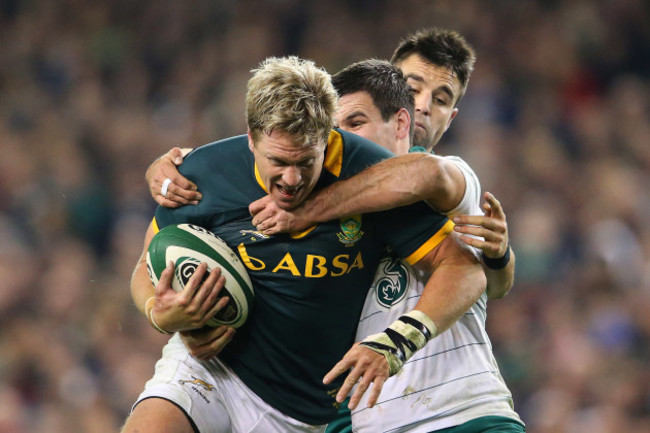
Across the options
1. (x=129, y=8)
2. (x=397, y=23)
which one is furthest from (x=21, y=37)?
(x=397, y=23)

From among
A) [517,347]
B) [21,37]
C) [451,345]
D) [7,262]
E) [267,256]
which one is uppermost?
[21,37]

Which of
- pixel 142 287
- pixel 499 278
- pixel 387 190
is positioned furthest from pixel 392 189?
pixel 142 287

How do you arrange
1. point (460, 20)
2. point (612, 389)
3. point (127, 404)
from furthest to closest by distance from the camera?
1. point (460, 20)
2. point (127, 404)
3. point (612, 389)

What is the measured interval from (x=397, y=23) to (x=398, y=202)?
6.37 metres

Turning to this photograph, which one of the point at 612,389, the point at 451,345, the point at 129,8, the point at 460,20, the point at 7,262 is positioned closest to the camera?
the point at 451,345

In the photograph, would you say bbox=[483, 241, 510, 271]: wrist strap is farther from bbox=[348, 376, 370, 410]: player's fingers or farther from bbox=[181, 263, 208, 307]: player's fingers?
bbox=[181, 263, 208, 307]: player's fingers

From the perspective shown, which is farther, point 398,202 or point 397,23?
point 397,23

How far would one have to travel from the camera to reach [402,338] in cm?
280

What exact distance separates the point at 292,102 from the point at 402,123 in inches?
41.4

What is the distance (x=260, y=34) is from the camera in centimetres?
916

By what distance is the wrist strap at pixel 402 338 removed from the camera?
273cm

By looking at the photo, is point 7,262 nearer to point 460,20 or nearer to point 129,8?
point 129,8

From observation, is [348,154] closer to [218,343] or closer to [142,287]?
[218,343]

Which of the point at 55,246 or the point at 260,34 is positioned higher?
the point at 260,34
